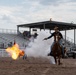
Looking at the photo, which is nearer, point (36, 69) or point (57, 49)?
point (36, 69)

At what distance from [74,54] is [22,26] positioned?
66.9 feet

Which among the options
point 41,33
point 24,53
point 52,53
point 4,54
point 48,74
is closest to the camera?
point 48,74

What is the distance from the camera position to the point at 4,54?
42.7 meters

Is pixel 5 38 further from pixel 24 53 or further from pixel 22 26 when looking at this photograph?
pixel 24 53

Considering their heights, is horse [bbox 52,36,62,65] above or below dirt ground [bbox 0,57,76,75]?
above

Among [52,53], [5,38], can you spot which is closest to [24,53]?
[52,53]

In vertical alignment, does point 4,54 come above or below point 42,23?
below

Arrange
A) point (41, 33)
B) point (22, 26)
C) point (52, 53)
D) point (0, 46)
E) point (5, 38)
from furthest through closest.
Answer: point (22, 26) → point (5, 38) → point (0, 46) → point (41, 33) → point (52, 53)

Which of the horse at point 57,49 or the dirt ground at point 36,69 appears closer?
the dirt ground at point 36,69

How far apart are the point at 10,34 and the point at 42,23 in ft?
32.3

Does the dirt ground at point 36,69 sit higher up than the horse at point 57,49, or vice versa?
the horse at point 57,49

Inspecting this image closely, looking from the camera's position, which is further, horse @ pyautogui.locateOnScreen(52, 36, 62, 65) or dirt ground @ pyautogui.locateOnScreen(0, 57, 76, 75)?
horse @ pyautogui.locateOnScreen(52, 36, 62, 65)

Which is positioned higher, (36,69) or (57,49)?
(57,49)

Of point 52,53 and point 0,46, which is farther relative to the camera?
point 0,46
